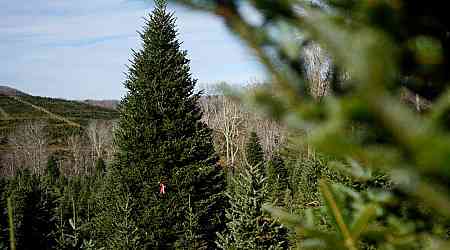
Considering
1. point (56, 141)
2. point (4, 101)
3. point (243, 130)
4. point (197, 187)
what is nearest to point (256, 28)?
point (197, 187)

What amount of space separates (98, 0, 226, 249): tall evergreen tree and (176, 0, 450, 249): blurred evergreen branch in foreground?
36.1ft

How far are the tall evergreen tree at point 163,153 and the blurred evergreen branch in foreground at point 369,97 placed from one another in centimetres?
1101

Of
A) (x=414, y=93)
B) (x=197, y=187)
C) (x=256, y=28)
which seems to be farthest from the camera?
(x=197, y=187)

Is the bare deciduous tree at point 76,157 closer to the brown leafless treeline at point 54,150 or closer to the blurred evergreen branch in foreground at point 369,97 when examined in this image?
the brown leafless treeline at point 54,150

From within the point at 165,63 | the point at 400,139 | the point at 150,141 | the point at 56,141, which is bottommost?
the point at 56,141

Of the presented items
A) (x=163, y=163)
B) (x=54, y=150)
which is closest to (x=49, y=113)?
(x=54, y=150)

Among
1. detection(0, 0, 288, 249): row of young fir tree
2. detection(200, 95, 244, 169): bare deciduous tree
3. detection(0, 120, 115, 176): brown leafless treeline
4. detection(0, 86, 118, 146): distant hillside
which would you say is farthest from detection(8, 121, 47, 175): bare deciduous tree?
detection(0, 0, 288, 249): row of young fir tree

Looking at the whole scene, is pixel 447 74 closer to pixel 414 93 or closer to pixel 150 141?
pixel 414 93

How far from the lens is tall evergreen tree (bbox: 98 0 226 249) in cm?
1214

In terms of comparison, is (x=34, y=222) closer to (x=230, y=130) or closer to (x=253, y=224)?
(x=253, y=224)

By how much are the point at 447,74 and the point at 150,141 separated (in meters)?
12.2

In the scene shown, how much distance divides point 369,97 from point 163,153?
12214mm

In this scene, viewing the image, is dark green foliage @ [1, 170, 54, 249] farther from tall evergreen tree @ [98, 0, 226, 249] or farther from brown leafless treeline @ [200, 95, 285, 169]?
brown leafless treeline @ [200, 95, 285, 169]

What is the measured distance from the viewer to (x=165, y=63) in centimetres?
1324
